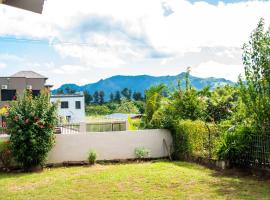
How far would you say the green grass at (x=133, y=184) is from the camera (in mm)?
7811

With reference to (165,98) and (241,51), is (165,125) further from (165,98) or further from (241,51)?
(241,51)

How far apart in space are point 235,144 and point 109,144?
4.85 m

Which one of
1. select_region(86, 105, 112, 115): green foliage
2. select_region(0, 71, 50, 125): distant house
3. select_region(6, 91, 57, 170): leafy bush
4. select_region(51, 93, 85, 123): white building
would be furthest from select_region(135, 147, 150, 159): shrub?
select_region(86, 105, 112, 115): green foliage

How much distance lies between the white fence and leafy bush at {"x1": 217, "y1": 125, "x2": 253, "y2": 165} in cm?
346

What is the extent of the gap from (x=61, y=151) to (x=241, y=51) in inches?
276

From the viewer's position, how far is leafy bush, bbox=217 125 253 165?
10148 millimetres

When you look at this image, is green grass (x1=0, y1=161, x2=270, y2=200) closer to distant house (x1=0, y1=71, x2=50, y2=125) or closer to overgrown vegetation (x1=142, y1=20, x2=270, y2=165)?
overgrown vegetation (x1=142, y1=20, x2=270, y2=165)

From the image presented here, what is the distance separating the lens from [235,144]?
10.3m

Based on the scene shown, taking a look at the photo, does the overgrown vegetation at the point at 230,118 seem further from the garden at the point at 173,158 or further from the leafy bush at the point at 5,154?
the leafy bush at the point at 5,154

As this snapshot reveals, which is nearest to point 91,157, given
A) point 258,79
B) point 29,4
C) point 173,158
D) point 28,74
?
point 173,158

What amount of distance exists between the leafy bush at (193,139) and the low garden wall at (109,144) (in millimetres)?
648

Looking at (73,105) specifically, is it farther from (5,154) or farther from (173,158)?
(5,154)

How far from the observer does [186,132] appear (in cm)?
1286

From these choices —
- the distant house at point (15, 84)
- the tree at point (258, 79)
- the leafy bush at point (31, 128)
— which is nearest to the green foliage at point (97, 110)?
the distant house at point (15, 84)
